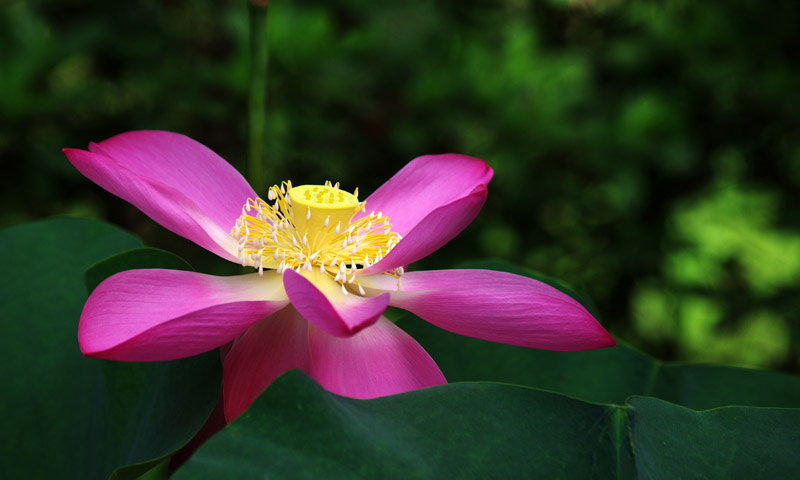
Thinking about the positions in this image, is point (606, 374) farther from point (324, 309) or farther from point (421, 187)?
point (324, 309)

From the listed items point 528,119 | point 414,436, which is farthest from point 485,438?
point 528,119

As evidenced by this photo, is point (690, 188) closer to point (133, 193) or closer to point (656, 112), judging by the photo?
point (656, 112)

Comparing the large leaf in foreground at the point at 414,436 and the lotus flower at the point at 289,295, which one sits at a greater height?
the lotus flower at the point at 289,295

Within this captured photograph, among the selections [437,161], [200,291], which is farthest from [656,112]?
[200,291]

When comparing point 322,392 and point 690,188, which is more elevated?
point 322,392

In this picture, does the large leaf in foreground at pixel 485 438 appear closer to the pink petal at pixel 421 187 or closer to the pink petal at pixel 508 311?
the pink petal at pixel 508 311

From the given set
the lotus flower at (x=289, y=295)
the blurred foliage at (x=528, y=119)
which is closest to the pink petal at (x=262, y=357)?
the lotus flower at (x=289, y=295)

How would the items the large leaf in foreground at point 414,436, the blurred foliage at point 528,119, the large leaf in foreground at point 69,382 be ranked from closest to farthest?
the large leaf in foreground at point 414,436
the large leaf in foreground at point 69,382
the blurred foliage at point 528,119

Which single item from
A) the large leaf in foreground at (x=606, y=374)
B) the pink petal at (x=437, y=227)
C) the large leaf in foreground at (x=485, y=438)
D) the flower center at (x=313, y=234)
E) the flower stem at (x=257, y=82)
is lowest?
the large leaf in foreground at (x=606, y=374)
